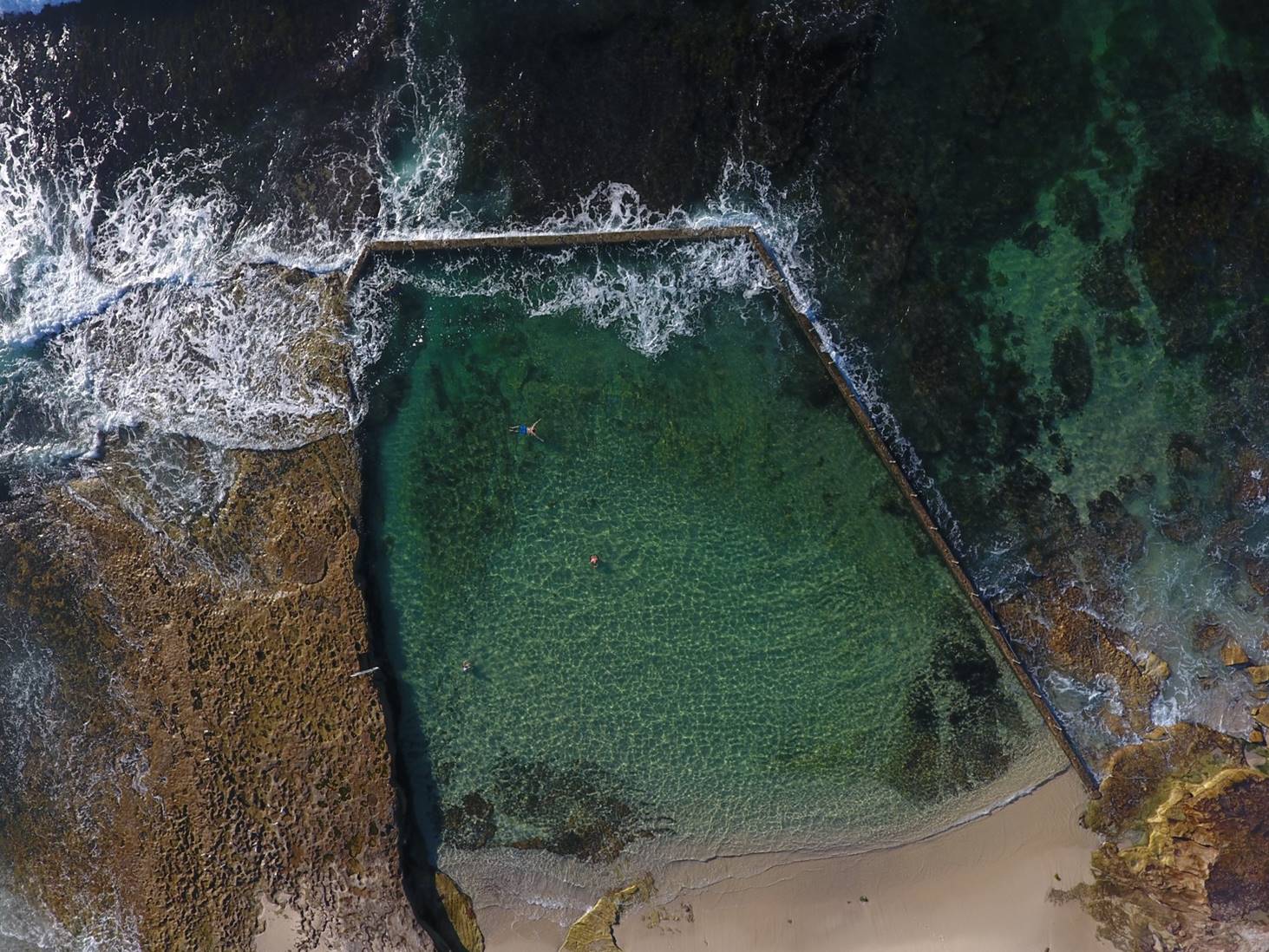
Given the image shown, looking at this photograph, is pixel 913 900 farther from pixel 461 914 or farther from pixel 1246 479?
pixel 1246 479

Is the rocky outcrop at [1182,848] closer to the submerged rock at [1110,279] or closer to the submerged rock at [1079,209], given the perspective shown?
the submerged rock at [1110,279]

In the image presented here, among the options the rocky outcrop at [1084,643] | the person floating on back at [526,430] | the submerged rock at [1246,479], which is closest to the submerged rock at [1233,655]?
the rocky outcrop at [1084,643]

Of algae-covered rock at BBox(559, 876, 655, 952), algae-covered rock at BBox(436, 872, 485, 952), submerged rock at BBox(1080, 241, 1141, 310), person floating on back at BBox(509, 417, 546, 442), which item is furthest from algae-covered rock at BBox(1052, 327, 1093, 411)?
algae-covered rock at BBox(436, 872, 485, 952)

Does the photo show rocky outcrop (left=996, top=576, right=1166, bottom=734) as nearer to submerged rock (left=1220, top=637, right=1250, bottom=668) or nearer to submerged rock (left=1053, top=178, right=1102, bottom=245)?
submerged rock (left=1220, top=637, right=1250, bottom=668)

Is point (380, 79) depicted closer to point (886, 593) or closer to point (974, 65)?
point (974, 65)

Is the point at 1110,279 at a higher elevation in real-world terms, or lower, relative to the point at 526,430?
higher

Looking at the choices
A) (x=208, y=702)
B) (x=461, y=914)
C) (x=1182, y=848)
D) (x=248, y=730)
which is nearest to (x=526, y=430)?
(x=248, y=730)

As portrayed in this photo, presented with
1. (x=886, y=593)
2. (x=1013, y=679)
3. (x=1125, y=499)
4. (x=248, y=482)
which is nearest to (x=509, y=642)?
(x=248, y=482)
